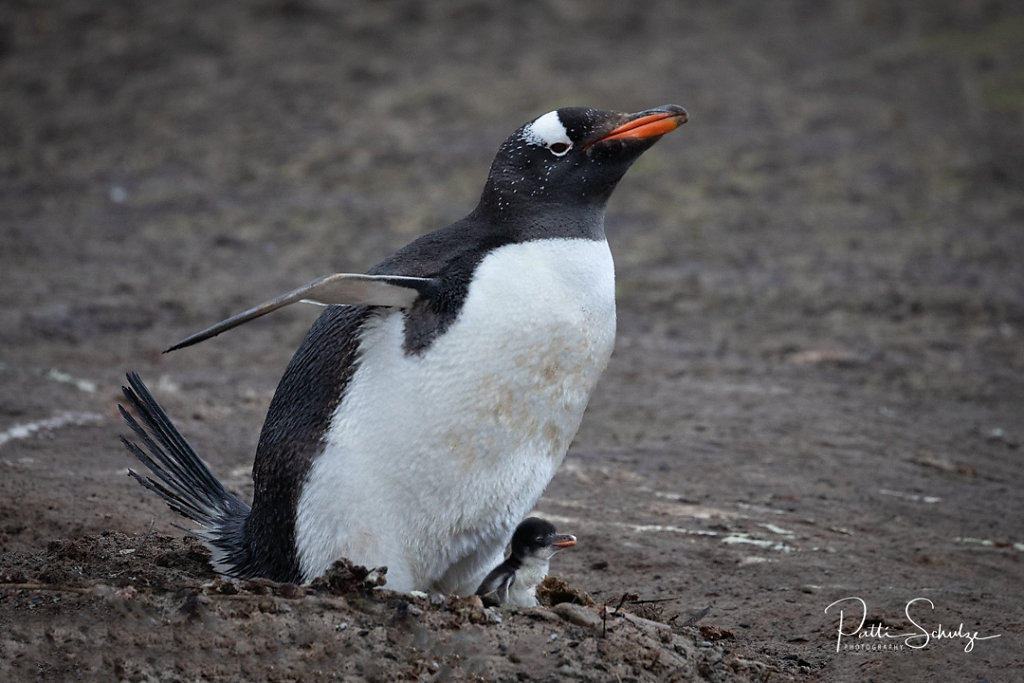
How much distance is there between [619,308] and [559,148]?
14.0 ft

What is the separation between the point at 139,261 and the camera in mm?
7836

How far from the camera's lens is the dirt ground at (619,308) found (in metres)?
3.02

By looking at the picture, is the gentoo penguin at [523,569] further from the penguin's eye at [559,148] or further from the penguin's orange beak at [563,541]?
the penguin's eye at [559,148]

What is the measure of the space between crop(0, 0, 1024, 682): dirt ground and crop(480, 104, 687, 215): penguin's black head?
1.10 meters

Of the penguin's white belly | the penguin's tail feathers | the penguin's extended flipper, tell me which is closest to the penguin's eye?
the penguin's white belly

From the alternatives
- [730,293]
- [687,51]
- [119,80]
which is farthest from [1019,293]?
[119,80]

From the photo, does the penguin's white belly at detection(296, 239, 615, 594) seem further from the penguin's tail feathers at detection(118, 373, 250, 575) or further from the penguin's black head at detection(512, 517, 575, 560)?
the penguin's tail feathers at detection(118, 373, 250, 575)

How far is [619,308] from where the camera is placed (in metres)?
7.46

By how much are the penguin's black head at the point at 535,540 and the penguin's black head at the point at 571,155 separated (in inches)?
34.7

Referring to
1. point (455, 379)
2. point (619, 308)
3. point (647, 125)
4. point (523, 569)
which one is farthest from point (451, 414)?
point (619, 308)

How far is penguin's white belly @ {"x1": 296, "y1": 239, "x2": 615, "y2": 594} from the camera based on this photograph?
3033 millimetres
